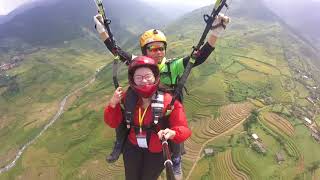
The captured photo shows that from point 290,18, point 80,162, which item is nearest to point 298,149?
point 80,162

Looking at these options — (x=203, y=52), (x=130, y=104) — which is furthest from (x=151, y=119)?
(x=203, y=52)

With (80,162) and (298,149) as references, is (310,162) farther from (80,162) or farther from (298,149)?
(80,162)

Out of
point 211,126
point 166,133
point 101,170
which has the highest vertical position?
point 166,133

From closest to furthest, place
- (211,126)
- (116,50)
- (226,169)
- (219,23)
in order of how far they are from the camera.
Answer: (219,23), (116,50), (226,169), (211,126)

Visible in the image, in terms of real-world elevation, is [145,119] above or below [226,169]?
above

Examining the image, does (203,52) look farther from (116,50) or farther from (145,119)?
(145,119)

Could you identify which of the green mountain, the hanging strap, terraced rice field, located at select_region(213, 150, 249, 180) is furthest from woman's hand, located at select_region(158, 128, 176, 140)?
terraced rice field, located at select_region(213, 150, 249, 180)
